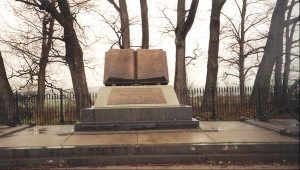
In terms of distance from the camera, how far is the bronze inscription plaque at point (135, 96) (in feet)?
42.1

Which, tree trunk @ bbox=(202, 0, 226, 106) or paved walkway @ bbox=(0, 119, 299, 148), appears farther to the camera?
tree trunk @ bbox=(202, 0, 226, 106)

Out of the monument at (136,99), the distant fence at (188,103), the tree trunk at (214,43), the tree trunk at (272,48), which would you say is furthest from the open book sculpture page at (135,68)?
the tree trunk at (272,48)

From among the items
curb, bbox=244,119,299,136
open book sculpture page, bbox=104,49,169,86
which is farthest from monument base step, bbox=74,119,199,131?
curb, bbox=244,119,299,136

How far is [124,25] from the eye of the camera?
992 inches

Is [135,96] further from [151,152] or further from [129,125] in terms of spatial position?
[151,152]

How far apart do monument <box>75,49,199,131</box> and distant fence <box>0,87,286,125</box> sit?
458 cm

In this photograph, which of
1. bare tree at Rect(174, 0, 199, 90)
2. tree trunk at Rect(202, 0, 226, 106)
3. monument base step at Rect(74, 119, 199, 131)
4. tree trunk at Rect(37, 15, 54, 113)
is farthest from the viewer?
tree trunk at Rect(37, 15, 54, 113)

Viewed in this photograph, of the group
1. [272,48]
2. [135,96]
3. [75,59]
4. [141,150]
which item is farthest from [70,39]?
[141,150]

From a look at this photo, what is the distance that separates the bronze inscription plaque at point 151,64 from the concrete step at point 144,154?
4.77m

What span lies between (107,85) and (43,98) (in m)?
5.98

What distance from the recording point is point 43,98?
Result: 1850cm

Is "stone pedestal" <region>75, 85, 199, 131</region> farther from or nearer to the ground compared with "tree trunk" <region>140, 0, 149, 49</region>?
nearer to the ground

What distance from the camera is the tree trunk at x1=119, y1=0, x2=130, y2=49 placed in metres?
25.1

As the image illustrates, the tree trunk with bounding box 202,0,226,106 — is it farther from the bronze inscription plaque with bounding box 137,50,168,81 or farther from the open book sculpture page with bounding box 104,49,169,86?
the open book sculpture page with bounding box 104,49,169,86
